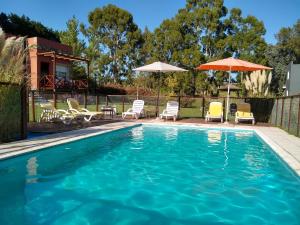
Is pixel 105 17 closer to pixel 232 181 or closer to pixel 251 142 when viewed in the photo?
pixel 251 142

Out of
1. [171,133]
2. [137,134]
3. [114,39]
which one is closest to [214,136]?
[171,133]

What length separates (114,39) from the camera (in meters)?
39.0

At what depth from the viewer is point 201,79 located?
103 feet

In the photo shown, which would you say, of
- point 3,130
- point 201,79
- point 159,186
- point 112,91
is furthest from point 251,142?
point 112,91

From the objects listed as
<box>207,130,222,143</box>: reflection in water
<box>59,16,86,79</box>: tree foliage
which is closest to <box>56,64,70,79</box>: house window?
<box>59,16,86,79</box>: tree foliage

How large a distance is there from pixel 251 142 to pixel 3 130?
21.9ft

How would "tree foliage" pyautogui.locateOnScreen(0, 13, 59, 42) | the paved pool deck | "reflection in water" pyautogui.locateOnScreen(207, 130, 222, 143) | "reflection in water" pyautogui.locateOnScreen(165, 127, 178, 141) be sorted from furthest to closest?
"tree foliage" pyautogui.locateOnScreen(0, 13, 59, 42) → "reflection in water" pyautogui.locateOnScreen(165, 127, 178, 141) → "reflection in water" pyautogui.locateOnScreen(207, 130, 222, 143) → the paved pool deck

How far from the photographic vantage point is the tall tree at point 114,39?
38094 mm

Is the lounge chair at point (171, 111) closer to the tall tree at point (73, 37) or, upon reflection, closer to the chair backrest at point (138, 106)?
the chair backrest at point (138, 106)

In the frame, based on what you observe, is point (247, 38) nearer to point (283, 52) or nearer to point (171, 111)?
point (283, 52)

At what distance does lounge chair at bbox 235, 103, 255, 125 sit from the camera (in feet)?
43.3

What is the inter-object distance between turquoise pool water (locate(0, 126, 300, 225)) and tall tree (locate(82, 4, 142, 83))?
3152 centimetres

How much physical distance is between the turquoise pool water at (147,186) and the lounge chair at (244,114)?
16.7ft

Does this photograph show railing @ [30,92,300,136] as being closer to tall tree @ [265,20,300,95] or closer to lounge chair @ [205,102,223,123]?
lounge chair @ [205,102,223,123]
